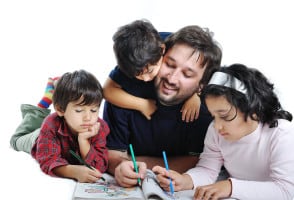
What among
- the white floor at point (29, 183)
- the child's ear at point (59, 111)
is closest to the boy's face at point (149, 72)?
the child's ear at point (59, 111)

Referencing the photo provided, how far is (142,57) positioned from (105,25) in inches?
45.6

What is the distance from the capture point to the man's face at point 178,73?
182 cm

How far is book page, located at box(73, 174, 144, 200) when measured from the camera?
4.97 ft

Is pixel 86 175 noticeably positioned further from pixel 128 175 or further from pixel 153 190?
pixel 153 190

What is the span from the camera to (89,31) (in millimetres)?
2830

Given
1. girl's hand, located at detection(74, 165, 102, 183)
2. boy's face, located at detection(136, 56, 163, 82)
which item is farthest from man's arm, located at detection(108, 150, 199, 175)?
boy's face, located at detection(136, 56, 163, 82)

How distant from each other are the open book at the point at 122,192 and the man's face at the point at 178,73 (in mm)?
325

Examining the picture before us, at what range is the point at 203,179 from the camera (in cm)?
170

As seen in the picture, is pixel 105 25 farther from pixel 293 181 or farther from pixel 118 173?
pixel 293 181

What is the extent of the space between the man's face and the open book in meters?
0.33

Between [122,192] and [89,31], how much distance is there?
4.68 ft

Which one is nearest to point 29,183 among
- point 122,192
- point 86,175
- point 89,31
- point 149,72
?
point 86,175

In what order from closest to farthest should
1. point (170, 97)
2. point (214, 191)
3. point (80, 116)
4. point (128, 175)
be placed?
point (214, 191), point (128, 175), point (80, 116), point (170, 97)

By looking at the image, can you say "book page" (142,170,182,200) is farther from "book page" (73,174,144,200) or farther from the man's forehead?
the man's forehead
